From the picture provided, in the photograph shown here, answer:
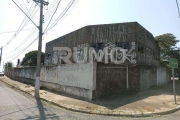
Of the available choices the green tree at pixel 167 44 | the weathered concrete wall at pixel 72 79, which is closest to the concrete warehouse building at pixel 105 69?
the weathered concrete wall at pixel 72 79

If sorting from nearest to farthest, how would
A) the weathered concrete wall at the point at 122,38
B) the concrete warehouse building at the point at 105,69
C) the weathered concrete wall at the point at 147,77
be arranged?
1. the concrete warehouse building at the point at 105,69
2. the weathered concrete wall at the point at 147,77
3. the weathered concrete wall at the point at 122,38

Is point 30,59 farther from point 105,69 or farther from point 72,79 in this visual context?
point 105,69

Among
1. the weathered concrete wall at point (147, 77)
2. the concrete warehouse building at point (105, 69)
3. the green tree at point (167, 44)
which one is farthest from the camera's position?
the green tree at point (167, 44)

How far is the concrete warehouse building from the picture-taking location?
10.9 meters

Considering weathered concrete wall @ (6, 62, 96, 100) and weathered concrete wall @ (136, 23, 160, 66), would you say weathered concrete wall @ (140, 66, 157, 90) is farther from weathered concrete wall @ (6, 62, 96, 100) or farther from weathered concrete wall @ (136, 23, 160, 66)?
weathered concrete wall @ (6, 62, 96, 100)

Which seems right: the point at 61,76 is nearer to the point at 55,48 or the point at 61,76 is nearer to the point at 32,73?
the point at 32,73

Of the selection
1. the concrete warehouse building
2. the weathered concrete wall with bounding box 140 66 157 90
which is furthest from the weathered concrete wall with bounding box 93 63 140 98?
the weathered concrete wall with bounding box 140 66 157 90

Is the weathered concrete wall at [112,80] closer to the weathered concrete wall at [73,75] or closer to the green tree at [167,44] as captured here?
the weathered concrete wall at [73,75]

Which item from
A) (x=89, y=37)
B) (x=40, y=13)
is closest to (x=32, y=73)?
(x=89, y=37)

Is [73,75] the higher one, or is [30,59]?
[30,59]

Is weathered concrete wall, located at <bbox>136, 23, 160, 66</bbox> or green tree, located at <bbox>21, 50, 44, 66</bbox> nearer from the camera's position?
weathered concrete wall, located at <bbox>136, 23, 160, 66</bbox>

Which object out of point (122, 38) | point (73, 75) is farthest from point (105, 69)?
point (122, 38)

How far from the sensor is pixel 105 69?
1115cm

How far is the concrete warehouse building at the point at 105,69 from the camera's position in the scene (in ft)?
35.6
